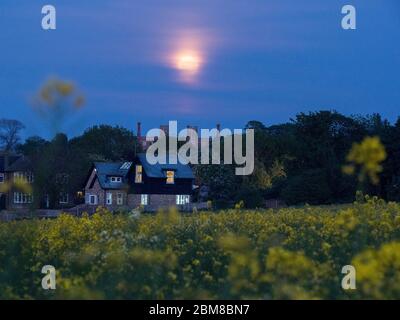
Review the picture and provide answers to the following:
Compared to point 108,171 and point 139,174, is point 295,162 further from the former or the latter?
point 139,174

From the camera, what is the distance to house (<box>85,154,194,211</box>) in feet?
132

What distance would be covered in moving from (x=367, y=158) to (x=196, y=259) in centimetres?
258

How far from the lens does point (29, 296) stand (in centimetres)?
657

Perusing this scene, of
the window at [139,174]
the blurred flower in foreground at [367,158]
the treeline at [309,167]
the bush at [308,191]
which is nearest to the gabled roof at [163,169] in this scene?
the window at [139,174]

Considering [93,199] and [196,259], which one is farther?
[93,199]

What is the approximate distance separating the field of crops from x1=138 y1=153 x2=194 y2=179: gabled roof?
34.1m

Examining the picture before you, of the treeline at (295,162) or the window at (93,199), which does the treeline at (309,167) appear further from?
the window at (93,199)

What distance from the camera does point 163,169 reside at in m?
49.6

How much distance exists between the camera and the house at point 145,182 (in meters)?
40.2

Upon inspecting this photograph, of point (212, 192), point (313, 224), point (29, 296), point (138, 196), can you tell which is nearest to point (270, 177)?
point (212, 192)

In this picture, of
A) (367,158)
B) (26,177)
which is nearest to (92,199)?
(26,177)

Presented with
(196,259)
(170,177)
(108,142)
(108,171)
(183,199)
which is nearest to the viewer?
(196,259)
